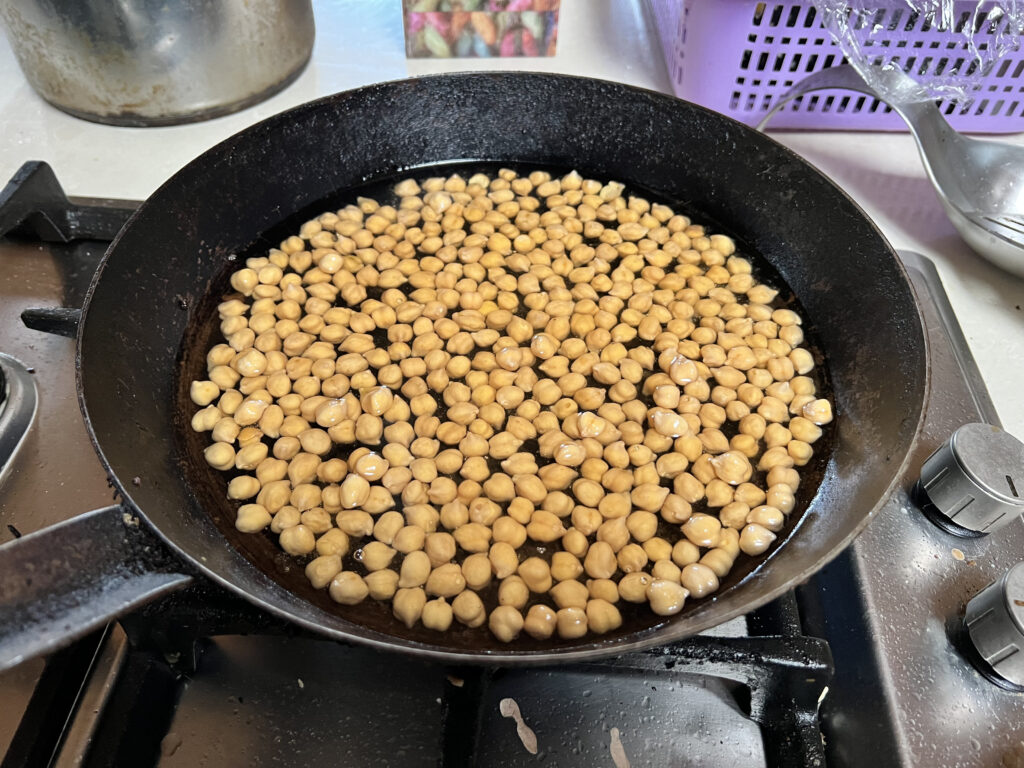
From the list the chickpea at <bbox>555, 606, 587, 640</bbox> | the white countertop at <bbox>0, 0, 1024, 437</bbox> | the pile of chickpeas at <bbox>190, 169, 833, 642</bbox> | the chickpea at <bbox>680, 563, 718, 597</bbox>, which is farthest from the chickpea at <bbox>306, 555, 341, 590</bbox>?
the white countertop at <bbox>0, 0, 1024, 437</bbox>

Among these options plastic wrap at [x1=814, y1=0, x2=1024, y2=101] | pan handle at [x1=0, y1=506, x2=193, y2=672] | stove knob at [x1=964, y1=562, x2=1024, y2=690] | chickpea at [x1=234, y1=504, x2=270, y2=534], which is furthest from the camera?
plastic wrap at [x1=814, y1=0, x2=1024, y2=101]

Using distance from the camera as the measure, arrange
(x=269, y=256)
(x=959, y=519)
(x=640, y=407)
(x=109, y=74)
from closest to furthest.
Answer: (x=959, y=519), (x=640, y=407), (x=269, y=256), (x=109, y=74)

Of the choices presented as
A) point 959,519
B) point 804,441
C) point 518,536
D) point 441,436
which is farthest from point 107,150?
point 959,519

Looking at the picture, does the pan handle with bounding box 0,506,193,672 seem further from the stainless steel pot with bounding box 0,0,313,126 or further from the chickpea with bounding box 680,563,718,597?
the stainless steel pot with bounding box 0,0,313,126

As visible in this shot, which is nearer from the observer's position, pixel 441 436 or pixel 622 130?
pixel 441 436

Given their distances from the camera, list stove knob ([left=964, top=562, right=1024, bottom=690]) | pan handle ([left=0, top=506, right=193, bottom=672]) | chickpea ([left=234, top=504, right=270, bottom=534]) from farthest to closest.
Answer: chickpea ([left=234, top=504, right=270, bottom=534])
stove knob ([left=964, top=562, right=1024, bottom=690])
pan handle ([left=0, top=506, right=193, bottom=672])

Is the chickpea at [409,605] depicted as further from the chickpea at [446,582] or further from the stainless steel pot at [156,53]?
the stainless steel pot at [156,53]

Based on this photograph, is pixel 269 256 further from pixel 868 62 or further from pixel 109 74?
pixel 868 62
